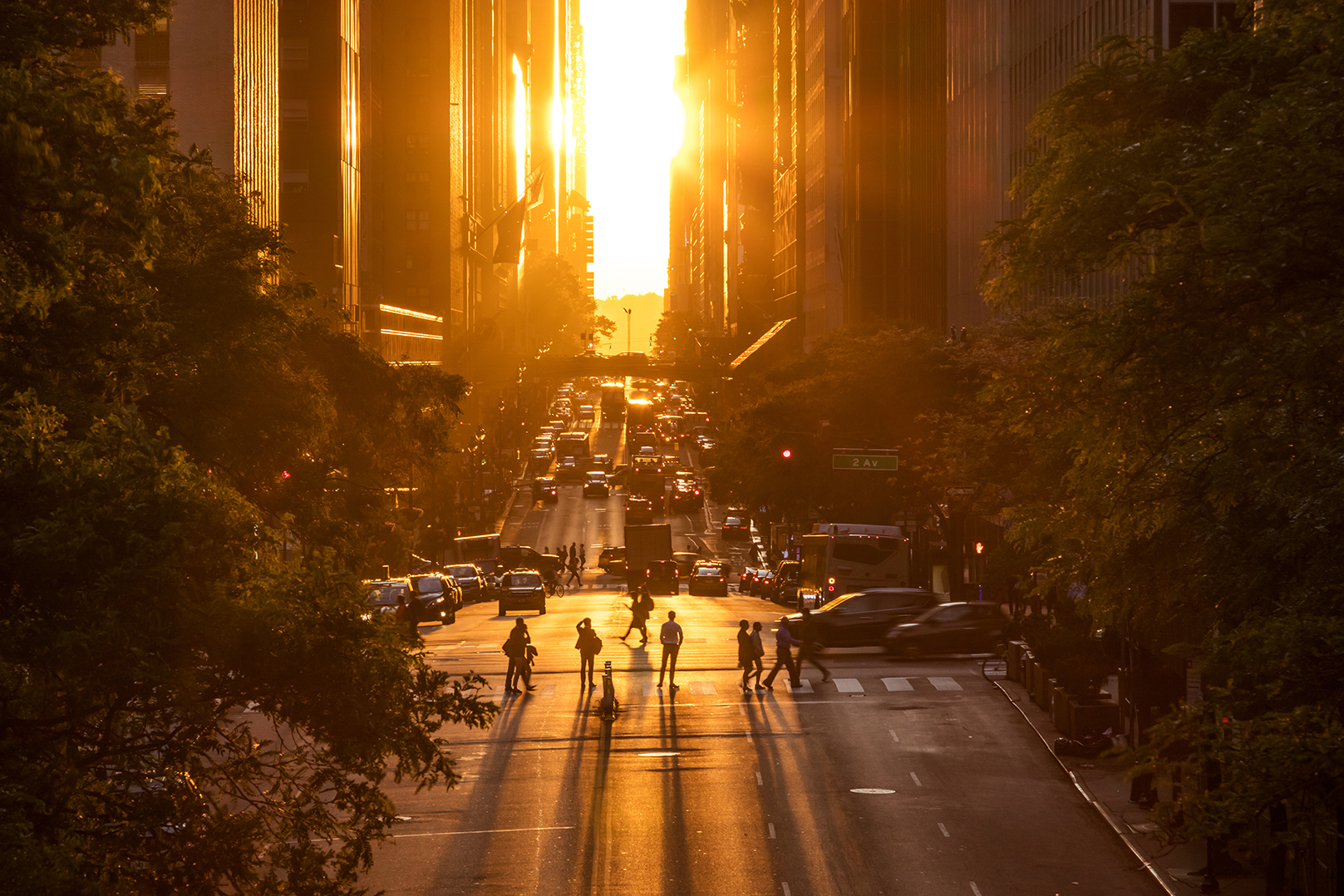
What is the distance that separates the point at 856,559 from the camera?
6241 centimetres

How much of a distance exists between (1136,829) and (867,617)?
21550 mm

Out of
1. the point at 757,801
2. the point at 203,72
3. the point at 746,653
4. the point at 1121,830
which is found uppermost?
the point at 203,72

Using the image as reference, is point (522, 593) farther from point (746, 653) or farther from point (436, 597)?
point (746, 653)

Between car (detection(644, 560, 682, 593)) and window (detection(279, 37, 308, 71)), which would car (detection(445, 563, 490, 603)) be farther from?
window (detection(279, 37, 308, 71))

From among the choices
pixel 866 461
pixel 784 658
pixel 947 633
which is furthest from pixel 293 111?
pixel 784 658

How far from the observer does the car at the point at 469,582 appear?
230 feet

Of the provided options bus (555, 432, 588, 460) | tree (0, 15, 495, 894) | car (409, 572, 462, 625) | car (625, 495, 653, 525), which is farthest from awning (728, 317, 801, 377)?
tree (0, 15, 495, 894)

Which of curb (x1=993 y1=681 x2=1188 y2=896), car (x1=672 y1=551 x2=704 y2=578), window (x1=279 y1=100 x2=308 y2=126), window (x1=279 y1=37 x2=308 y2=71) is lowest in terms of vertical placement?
curb (x1=993 y1=681 x2=1188 y2=896)

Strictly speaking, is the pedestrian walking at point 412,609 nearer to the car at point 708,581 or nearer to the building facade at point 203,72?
the building facade at point 203,72

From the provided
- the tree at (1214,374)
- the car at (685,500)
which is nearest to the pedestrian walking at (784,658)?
the tree at (1214,374)

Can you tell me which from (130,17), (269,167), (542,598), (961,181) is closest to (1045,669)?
(130,17)

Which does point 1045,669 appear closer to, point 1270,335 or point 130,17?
point 1270,335

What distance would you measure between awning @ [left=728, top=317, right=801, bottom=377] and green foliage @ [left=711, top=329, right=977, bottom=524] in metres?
77.4

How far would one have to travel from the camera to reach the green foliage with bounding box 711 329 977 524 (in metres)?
66.2
